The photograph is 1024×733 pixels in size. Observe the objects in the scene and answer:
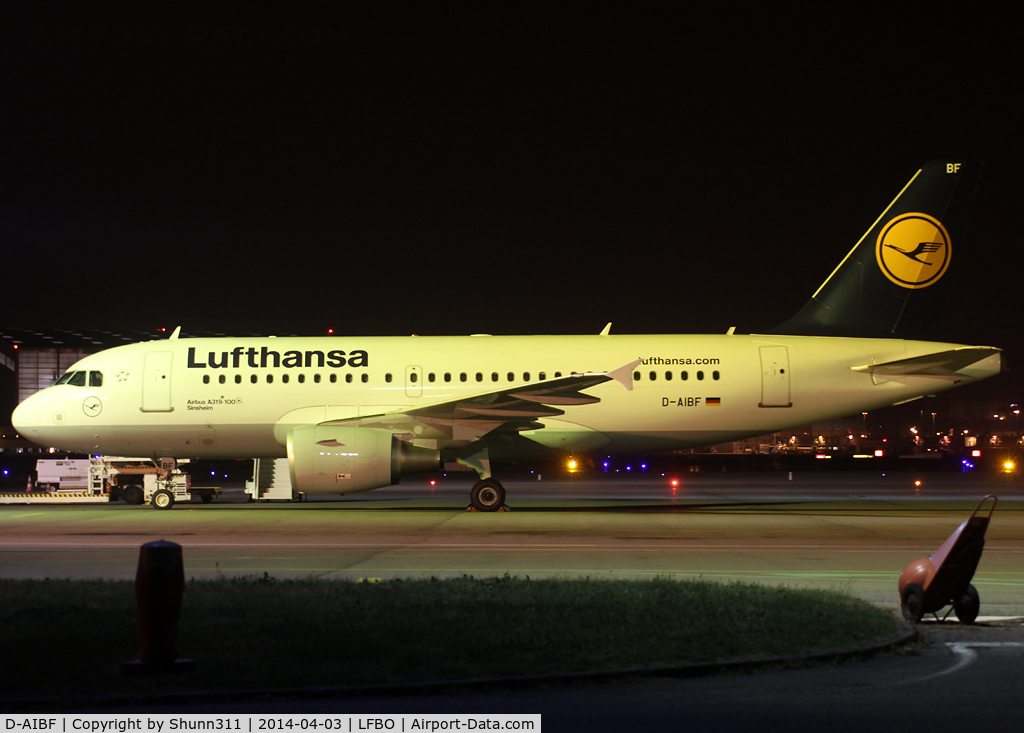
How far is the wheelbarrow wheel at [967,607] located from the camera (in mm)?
8500

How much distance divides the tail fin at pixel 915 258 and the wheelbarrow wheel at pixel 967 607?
15.7 meters

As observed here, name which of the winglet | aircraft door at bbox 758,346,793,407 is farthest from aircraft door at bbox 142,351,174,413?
aircraft door at bbox 758,346,793,407

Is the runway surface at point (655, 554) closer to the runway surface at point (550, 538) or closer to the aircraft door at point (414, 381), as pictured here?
the runway surface at point (550, 538)

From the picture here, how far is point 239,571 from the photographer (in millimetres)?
12086

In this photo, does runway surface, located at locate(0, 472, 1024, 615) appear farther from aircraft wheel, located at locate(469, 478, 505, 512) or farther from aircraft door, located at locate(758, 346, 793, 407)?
aircraft door, located at locate(758, 346, 793, 407)

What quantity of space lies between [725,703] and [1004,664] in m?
2.56

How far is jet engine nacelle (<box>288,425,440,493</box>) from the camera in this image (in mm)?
19766

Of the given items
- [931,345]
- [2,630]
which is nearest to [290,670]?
[2,630]

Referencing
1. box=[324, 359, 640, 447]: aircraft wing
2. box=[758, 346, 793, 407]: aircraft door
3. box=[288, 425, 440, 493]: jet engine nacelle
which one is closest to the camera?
box=[288, 425, 440, 493]: jet engine nacelle

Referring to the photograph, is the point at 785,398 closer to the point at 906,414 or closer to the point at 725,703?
the point at 725,703

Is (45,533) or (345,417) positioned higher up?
(345,417)

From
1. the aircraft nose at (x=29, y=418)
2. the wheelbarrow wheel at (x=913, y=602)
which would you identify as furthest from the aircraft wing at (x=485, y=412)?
the wheelbarrow wheel at (x=913, y=602)

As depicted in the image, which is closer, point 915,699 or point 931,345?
point 915,699

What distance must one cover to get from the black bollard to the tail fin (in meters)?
20.0
